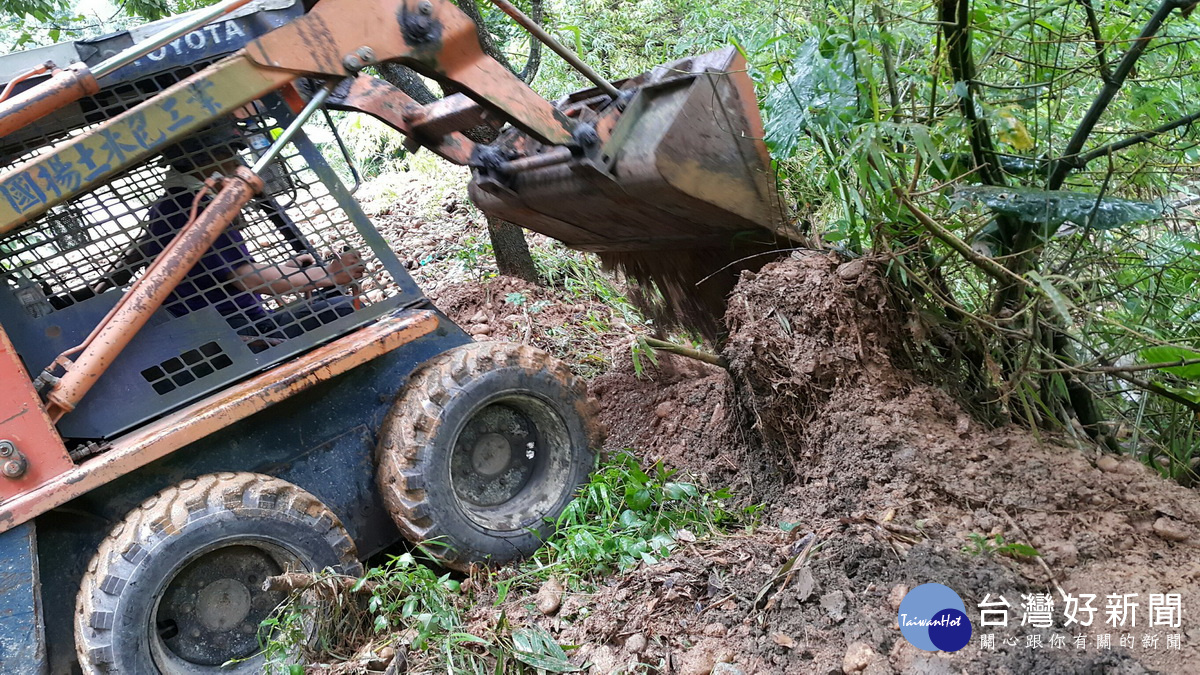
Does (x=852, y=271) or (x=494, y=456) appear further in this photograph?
(x=494, y=456)

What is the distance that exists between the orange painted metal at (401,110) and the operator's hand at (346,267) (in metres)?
0.52

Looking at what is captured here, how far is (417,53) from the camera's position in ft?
10.2

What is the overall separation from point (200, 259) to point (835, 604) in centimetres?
221

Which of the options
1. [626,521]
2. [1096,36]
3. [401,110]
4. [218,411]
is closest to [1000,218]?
[1096,36]

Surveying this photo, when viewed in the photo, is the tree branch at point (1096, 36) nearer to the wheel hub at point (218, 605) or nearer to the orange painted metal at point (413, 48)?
the orange painted metal at point (413, 48)

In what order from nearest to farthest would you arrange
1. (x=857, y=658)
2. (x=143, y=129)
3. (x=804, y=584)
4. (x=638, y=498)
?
(x=857, y=658) < (x=804, y=584) < (x=143, y=129) < (x=638, y=498)

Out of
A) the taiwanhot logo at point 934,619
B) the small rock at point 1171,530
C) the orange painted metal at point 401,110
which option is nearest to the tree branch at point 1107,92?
the small rock at point 1171,530

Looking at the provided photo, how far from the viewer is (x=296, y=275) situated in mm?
3164

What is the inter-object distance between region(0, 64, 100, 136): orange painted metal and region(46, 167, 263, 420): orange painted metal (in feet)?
1.50

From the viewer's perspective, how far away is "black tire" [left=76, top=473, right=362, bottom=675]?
8.28 ft

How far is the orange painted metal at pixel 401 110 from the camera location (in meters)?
3.21

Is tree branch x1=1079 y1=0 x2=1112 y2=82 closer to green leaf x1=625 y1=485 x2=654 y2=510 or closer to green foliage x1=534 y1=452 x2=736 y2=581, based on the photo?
green foliage x1=534 y1=452 x2=736 y2=581

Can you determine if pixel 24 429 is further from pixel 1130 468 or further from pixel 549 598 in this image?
pixel 1130 468

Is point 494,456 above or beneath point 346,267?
beneath
